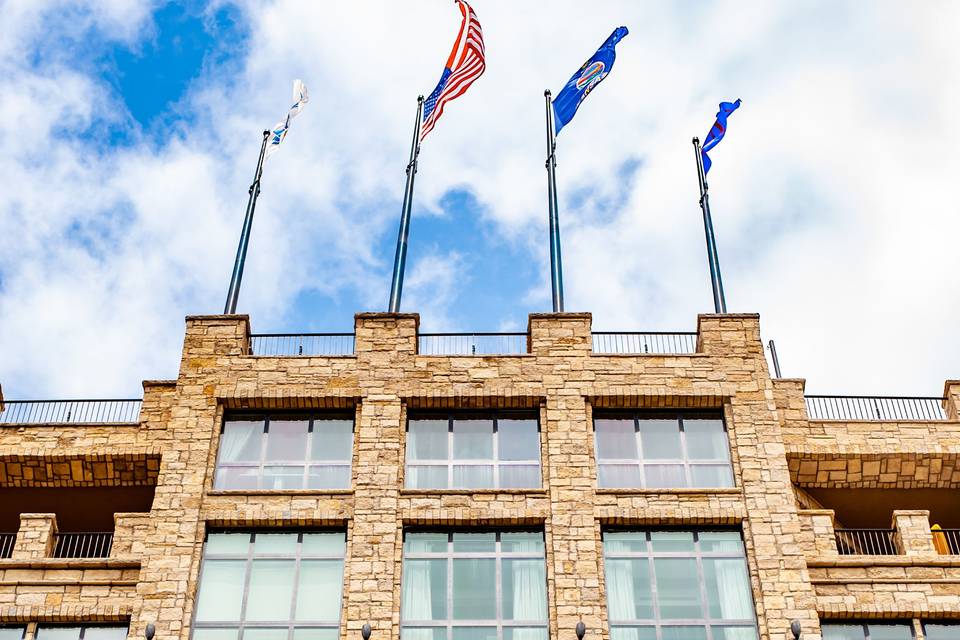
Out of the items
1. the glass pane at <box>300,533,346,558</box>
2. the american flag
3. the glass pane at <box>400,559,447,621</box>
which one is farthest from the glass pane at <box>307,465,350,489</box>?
the american flag

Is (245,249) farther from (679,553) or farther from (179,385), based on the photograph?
(679,553)

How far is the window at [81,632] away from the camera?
25797 millimetres

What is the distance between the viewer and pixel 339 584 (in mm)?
26078

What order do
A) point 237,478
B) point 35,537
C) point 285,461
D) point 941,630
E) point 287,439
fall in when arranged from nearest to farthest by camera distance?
point 941,630
point 35,537
point 237,478
point 285,461
point 287,439

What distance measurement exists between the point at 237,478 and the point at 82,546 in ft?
13.6

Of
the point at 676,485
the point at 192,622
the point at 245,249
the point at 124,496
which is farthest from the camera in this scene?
the point at 245,249

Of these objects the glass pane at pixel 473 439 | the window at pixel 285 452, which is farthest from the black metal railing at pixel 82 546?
the glass pane at pixel 473 439

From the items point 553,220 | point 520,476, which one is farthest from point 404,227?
point 520,476

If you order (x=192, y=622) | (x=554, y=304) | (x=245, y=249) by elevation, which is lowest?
(x=192, y=622)

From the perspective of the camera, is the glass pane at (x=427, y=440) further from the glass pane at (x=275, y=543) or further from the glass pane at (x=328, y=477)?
the glass pane at (x=275, y=543)

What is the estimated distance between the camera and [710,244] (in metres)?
32.6

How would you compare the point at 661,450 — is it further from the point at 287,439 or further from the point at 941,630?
the point at 287,439

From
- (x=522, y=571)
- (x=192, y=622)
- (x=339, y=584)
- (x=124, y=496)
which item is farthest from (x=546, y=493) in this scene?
(x=124, y=496)

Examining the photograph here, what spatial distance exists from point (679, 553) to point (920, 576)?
16.1 ft
